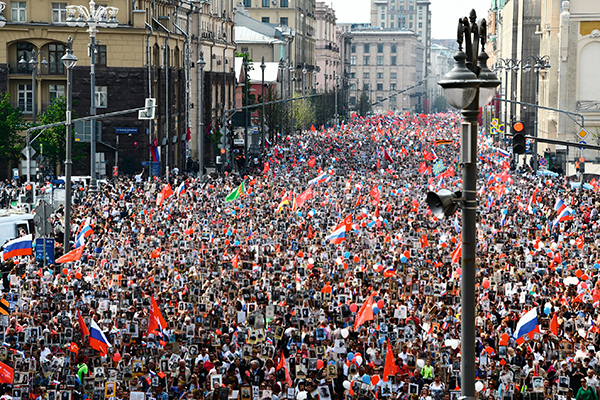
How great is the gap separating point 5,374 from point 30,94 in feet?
160

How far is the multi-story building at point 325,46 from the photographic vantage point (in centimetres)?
16462

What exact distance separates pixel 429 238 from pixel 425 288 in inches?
417

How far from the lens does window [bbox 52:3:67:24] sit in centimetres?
6275

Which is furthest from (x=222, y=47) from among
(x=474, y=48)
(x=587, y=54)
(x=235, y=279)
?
(x=474, y=48)

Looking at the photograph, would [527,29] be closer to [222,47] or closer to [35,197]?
[222,47]

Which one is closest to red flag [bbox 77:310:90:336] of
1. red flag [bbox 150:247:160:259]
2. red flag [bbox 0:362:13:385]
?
red flag [bbox 0:362:13:385]

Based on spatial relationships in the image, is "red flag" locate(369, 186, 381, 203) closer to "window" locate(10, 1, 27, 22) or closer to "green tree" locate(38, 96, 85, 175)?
"green tree" locate(38, 96, 85, 175)

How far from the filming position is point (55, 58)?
63.1 meters

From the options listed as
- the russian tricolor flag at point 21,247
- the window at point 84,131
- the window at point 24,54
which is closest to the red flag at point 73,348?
the russian tricolor flag at point 21,247

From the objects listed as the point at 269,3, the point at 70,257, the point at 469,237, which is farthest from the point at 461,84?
the point at 269,3

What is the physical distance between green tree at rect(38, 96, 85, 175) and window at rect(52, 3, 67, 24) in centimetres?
509

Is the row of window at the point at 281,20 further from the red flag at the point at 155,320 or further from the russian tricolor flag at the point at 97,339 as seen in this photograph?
the russian tricolor flag at the point at 97,339

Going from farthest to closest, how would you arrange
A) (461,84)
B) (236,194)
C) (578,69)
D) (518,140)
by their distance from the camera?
(578,69)
(236,194)
(518,140)
(461,84)

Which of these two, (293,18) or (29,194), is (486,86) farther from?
(293,18)
